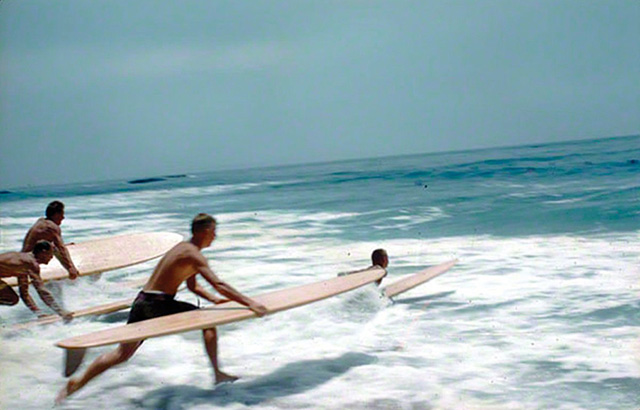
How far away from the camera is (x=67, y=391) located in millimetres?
5203

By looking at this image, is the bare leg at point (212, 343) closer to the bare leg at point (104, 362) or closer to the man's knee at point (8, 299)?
the bare leg at point (104, 362)

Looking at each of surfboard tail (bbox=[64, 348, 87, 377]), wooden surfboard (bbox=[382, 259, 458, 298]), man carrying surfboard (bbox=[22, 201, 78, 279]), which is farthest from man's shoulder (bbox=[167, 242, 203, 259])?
wooden surfboard (bbox=[382, 259, 458, 298])

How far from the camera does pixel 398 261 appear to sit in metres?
13.2

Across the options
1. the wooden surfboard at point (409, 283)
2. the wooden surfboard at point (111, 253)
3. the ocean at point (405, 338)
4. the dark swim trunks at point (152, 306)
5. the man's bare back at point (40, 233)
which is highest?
the man's bare back at point (40, 233)

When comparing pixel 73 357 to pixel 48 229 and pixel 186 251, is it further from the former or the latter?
pixel 48 229

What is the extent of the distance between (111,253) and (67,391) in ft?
17.2

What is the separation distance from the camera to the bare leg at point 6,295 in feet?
24.7

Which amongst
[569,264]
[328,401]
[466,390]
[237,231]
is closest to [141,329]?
[328,401]

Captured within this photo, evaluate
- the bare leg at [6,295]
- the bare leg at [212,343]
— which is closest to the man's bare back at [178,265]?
the bare leg at [212,343]

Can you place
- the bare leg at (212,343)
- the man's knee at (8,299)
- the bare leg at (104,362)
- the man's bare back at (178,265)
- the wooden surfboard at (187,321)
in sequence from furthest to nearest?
the man's knee at (8,299)
the bare leg at (212,343)
the man's bare back at (178,265)
the bare leg at (104,362)
the wooden surfboard at (187,321)

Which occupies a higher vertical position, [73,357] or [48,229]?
[48,229]

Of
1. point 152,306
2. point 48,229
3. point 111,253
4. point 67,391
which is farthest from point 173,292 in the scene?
point 111,253

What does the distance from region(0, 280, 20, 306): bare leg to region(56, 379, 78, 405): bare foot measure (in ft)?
8.14

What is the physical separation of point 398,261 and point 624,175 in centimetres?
2459
